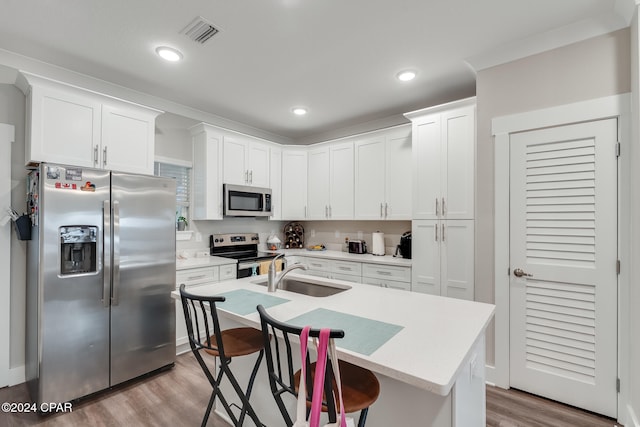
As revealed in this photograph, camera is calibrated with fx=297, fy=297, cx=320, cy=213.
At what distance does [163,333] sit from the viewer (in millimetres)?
2762

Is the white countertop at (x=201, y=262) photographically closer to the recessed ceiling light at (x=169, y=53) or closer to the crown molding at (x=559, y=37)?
the recessed ceiling light at (x=169, y=53)

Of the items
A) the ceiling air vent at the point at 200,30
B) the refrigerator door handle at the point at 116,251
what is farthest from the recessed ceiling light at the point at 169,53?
the refrigerator door handle at the point at 116,251

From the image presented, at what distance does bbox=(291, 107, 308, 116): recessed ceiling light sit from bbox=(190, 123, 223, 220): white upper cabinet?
0.97 metres

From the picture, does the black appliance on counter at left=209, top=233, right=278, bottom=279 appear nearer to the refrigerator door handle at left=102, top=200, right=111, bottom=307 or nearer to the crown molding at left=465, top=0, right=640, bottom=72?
the refrigerator door handle at left=102, top=200, right=111, bottom=307

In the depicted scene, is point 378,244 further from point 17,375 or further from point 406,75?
point 17,375

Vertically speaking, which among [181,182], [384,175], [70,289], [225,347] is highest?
[384,175]

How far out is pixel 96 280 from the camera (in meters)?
2.38

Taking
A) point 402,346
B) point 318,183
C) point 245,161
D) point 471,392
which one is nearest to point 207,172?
point 245,161

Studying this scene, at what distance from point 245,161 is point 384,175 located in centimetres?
185

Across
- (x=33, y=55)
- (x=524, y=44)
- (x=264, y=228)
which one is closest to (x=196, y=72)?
(x=33, y=55)

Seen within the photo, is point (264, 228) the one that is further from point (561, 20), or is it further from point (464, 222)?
point (561, 20)

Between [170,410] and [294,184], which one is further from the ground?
[294,184]

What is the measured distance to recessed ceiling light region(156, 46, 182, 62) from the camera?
2.36 meters

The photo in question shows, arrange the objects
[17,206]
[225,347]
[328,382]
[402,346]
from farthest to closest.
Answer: [17,206] < [225,347] < [402,346] < [328,382]
